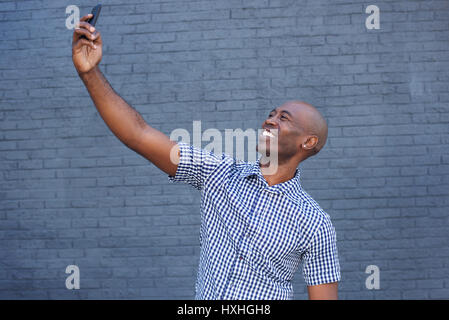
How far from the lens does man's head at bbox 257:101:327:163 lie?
7.40ft

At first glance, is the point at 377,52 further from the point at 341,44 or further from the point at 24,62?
the point at 24,62

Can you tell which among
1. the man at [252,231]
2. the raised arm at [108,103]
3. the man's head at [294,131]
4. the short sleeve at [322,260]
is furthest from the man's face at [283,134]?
the raised arm at [108,103]

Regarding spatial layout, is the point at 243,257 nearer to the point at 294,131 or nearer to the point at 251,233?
the point at 251,233

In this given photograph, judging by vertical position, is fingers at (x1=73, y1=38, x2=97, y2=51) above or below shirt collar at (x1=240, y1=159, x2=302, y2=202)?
above

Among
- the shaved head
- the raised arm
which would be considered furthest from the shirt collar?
the raised arm

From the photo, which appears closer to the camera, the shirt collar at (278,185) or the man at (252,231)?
the man at (252,231)

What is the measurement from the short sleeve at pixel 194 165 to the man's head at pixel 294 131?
0.86 ft

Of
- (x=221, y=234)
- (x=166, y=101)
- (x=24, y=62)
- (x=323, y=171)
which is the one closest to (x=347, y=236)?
(x=323, y=171)

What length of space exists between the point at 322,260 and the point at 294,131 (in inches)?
21.3

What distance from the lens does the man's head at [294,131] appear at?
2.26 meters

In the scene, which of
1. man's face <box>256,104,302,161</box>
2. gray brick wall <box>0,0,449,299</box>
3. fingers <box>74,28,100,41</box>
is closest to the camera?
fingers <box>74,28,100,41</box>

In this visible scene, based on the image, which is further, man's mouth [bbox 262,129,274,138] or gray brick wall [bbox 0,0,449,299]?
gray brick wall [bbox 0,0,449,299]

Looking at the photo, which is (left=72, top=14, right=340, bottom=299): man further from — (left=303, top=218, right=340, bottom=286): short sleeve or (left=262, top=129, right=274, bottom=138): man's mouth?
(left=262, top=129, right=274, bottom=138): man's mouth

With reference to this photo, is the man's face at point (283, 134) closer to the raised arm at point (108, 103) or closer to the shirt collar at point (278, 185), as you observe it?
the shirt collar at point (278, 185)
